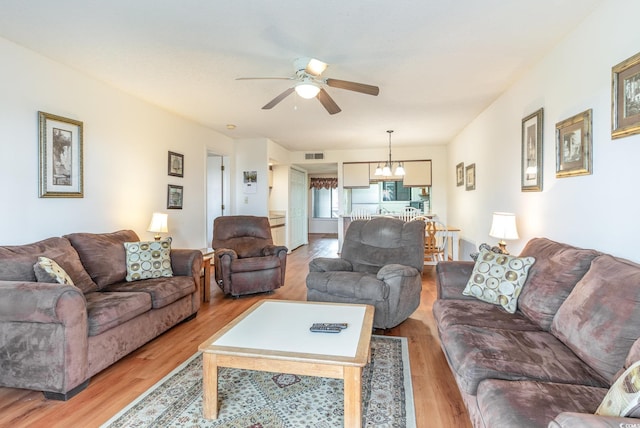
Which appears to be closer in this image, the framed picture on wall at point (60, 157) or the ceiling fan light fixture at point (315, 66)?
the ceiling fan light fixture at point (315, 66)

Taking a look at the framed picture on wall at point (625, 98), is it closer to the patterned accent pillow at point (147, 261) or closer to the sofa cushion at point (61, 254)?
the patterned accent pillow at point (147, 261)

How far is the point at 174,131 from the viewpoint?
15.7ft

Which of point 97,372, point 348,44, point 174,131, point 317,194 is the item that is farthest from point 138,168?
point 317,194

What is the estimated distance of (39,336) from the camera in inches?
76.2

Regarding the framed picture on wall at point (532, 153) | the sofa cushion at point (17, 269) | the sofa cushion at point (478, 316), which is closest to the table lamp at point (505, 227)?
the framed picture on wall at point (532, 153)

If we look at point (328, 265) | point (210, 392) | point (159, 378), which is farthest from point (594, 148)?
point (159, 378)

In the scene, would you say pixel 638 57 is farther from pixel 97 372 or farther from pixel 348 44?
pixel 97 372

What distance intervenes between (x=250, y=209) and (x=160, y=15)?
15.0ft

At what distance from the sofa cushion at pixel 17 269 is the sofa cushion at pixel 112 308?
0.41 meters

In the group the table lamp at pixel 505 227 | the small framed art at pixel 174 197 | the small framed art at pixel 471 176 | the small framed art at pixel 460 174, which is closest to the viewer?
the table lamp at pixel 505 227

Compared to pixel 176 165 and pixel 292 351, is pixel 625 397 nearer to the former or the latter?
pixel 292 351

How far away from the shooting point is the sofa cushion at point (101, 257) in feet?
9.37

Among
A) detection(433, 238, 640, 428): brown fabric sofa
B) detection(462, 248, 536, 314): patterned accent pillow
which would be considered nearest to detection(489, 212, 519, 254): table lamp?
detection(462, 248, 536, 314): patterned accent pillow

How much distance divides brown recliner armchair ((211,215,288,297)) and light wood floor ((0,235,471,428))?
61cm
